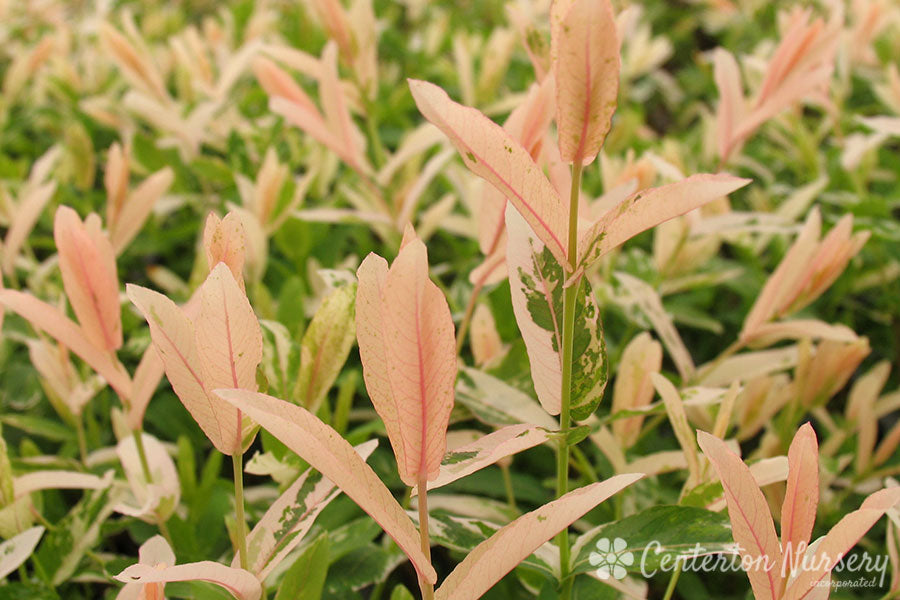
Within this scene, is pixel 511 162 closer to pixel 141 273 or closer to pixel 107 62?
pixel 141 273

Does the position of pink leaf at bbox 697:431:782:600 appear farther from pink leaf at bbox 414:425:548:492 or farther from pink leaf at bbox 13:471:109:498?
pink leaf at bbox 13:471:109:498

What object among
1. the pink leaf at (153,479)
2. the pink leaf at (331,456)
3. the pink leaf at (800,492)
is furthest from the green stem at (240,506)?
the pink leaf at (800,492)

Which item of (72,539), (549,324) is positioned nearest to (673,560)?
(549,324)

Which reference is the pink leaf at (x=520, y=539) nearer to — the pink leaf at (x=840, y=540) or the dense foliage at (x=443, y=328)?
the dense foliage at (x=443, y=328)

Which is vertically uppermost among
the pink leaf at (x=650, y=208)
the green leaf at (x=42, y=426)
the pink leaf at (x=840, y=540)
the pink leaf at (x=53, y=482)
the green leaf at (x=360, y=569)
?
the pink leaf at (x=650, y=208)

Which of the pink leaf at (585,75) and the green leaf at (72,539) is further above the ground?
the pink leaf at (585,75)

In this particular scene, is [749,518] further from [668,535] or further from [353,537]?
[353,537]
